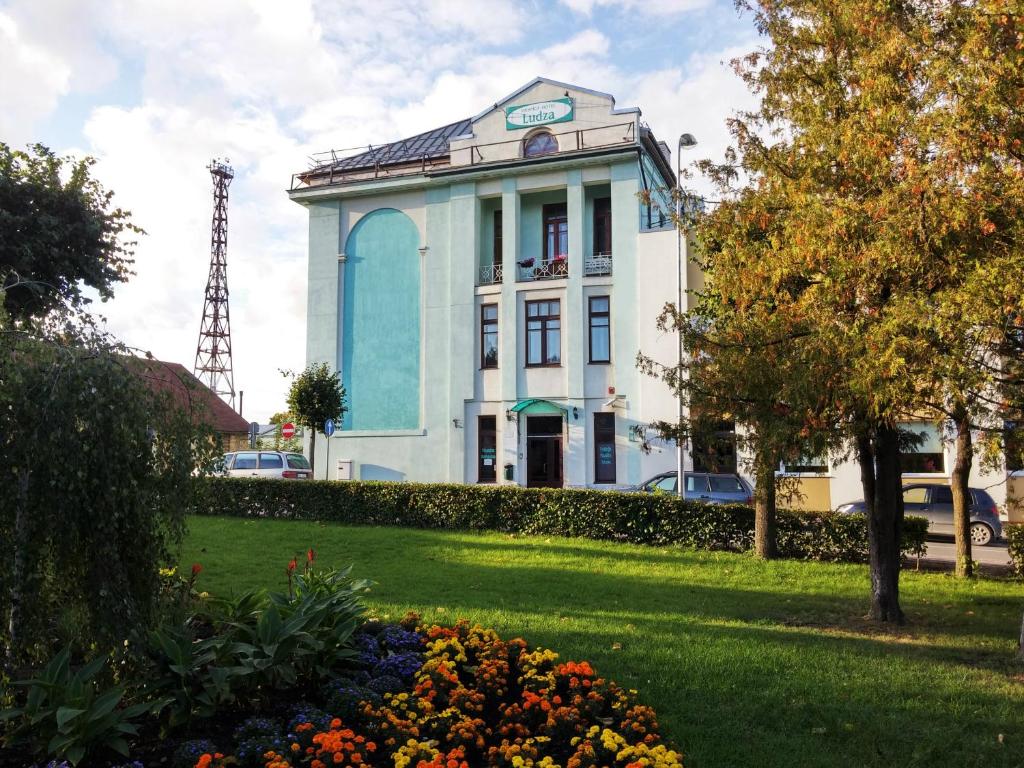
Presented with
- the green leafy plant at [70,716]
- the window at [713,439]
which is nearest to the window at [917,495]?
the window at [713,439]

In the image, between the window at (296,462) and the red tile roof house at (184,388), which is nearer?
the red tile roof house at (184,388)

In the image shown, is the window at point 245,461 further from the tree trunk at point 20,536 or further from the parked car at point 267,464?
the tree trunk at point 20,536

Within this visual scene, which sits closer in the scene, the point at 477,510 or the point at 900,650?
the point at 900,650

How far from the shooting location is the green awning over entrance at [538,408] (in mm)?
26531

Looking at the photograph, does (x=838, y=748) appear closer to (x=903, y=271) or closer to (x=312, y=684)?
(x=312, y=684)

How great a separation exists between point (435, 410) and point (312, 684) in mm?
22714

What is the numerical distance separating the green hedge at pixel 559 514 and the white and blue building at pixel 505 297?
33.5 feet

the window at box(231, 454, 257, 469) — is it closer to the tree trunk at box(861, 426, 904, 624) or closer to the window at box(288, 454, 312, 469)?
the window at box(288, 454, 312, 469)

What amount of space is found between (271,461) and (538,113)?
50.2 feet

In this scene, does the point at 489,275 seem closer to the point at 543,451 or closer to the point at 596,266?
the point at 596,266

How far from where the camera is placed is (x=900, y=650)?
7.23 metres

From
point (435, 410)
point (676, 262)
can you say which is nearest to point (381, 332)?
point (435, 410)

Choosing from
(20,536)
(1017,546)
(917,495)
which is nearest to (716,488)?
(917,495)

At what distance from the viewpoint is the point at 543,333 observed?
89.9 ft
